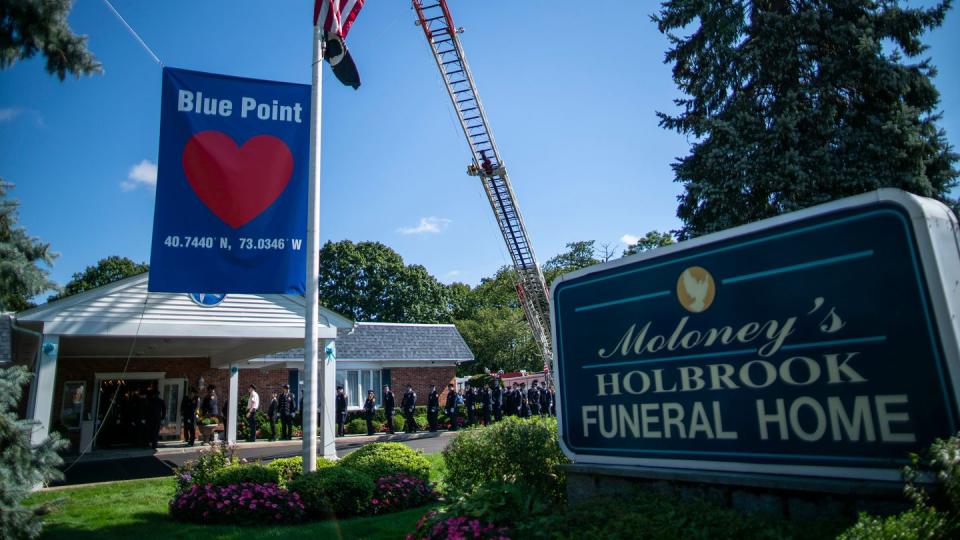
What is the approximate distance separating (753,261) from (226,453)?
8067 millimetres

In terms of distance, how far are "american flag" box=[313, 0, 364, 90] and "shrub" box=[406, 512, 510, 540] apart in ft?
22.3

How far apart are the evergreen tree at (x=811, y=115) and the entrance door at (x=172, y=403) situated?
19.1 metres

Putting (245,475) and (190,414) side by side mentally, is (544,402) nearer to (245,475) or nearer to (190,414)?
(190,414)

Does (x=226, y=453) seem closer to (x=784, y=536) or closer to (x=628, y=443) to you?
(x=628, y=443)

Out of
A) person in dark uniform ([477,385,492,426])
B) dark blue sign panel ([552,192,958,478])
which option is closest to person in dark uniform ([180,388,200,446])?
person in dark uniform ([477,385,492,426])

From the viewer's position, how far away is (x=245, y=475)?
26.6 ft

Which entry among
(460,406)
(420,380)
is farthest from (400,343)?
(460,406)

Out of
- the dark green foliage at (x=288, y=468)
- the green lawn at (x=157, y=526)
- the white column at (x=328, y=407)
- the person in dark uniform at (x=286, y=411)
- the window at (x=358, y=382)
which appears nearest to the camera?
the green lawn at (x=157, y=526)

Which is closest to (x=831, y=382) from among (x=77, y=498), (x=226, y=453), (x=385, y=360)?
(x=226, y=453)

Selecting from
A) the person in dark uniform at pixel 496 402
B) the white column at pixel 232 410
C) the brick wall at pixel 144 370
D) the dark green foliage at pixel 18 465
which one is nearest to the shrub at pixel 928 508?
the dark green foliage at pixel 18 465

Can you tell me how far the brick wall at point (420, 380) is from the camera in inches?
1179

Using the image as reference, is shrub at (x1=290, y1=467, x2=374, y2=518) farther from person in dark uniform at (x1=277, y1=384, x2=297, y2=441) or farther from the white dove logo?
person in dark uniform at (x1=277, y1=384, x2=297, y2=441)

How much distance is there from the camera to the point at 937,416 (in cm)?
321

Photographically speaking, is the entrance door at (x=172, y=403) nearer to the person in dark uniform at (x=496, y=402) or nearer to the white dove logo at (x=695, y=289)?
the person in dark uniform at (x=496, y=402)
